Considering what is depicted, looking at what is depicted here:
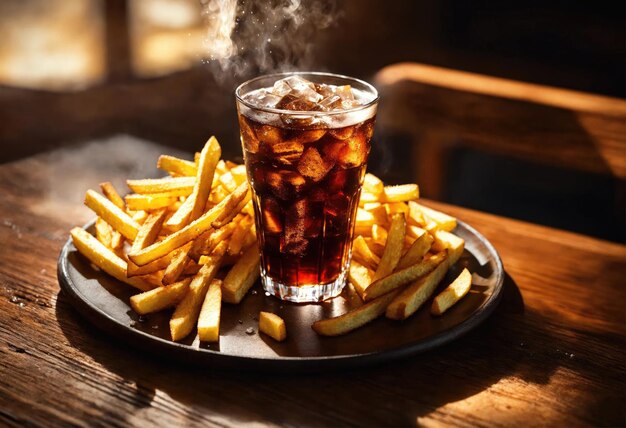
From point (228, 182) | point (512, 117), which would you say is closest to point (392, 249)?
point (228, 182)

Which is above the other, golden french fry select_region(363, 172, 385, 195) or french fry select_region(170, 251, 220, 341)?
golden french fry select_region(363, 172, 385, 195)

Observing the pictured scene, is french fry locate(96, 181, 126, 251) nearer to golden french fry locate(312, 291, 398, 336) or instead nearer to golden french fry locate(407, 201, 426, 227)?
golden french fry locate(312, 291, 398, 336)

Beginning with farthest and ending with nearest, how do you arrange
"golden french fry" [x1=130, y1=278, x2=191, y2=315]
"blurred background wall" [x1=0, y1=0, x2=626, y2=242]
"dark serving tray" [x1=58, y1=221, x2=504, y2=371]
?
Result: "blurred background wall" [x1=0, y1=0, x2=626, y2=242]
"golden french fry" [x1=130, y1=278, x2=191, y2=315]
"dark serving tray" [x1=58, y1=221, x2=504, y2=371]

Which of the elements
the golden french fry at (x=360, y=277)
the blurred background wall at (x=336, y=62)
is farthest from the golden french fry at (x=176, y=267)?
the blurred background wall at (x=336, y=62)

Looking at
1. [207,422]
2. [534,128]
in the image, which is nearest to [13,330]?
[207,422]

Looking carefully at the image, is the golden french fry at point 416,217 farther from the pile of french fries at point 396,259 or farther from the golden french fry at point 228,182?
the golden french fry at point 228,182

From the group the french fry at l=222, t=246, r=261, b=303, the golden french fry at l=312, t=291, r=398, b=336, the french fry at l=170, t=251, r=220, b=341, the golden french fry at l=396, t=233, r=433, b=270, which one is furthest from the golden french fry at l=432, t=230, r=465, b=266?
the french fry at l=170, t=251, r=220, b=341
